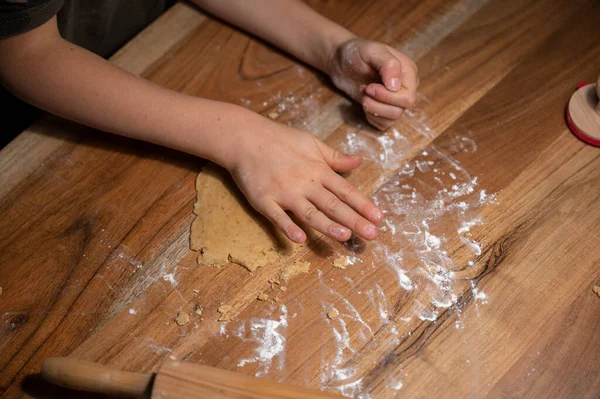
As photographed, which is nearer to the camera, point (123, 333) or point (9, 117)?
point (123, 333)

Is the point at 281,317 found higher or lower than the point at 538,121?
lower

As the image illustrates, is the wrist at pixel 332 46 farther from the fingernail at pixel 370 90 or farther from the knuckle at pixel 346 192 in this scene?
the knuckle at pixel 346 192

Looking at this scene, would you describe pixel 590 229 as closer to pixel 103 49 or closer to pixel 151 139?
pixel 151 139

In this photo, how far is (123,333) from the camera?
2.95ft

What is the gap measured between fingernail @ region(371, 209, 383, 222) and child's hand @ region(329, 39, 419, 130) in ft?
0.68

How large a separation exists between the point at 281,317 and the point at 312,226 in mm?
148

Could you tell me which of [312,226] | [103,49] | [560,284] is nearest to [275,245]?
[312,226]

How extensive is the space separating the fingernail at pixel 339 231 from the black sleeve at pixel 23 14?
0.57 meters

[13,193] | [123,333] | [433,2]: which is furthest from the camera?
[433,2]

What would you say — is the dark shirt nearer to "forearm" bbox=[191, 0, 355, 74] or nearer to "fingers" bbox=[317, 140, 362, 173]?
"forearm" bbox=[191, 0, 355, 74]

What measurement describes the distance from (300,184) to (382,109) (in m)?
0.22

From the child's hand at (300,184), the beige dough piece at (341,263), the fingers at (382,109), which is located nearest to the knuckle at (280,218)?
the child's hand at (300,184)

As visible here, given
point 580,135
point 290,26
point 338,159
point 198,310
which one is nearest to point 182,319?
point 198,310

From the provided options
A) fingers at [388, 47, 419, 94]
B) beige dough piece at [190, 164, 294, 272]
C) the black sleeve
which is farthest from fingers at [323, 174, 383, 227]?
the black sleeve
